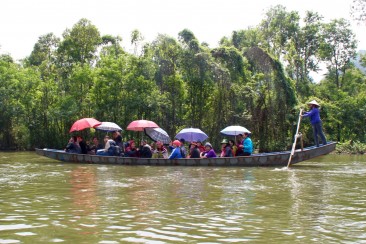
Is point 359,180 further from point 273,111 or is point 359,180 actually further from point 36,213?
point 273,111

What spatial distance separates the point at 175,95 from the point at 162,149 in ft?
50.8

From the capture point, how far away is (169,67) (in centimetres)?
3356

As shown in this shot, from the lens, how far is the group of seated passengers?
56.9 feet

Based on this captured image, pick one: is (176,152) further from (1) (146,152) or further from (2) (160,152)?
(1) (146,152)

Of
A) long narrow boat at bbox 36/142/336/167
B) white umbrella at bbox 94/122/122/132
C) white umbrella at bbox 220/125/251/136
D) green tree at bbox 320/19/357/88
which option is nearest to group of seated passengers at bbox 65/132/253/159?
white umbrella at bbox 220/125/251/136

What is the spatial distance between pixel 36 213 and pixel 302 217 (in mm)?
4223

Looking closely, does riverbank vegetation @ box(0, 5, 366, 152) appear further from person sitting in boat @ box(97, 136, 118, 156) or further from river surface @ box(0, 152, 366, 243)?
river surface @ box(0, 152, 366, 243)

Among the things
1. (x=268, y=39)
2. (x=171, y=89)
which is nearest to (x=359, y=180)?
(x=171, y=89)

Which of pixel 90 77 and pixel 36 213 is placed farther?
pixel 90 77

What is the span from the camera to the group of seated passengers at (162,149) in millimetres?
17344

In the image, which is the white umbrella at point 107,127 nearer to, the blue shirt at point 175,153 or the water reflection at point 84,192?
the blue shirt at point 175,153

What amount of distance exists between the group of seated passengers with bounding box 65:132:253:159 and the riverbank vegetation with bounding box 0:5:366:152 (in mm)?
12618

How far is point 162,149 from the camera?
18656mm

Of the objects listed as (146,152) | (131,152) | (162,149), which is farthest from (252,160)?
(131,152)
